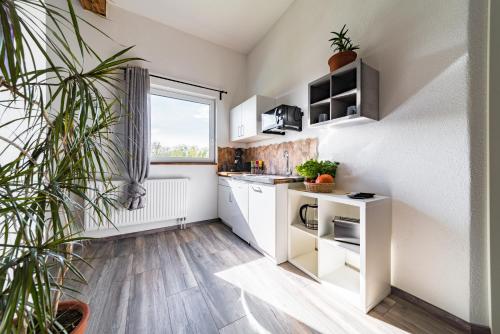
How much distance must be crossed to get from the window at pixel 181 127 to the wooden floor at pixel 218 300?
1.48m

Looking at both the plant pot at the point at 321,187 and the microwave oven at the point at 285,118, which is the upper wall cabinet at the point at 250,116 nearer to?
the microwave oven at the point at 285,118

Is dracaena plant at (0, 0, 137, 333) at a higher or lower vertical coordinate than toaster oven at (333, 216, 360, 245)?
higher

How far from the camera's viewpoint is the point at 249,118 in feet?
9.13

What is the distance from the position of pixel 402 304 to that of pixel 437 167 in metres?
1.01

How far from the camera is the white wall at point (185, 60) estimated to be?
251 cm

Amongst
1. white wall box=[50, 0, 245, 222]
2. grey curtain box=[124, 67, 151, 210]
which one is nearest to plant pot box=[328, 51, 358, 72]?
white wall box=[50, 0, 245, 222]

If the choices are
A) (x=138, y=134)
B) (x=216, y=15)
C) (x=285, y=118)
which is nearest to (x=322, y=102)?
(x=285, y=118)

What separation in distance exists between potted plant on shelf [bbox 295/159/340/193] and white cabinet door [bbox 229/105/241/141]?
1.55 m

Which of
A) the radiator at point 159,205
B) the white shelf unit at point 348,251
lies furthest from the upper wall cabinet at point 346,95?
the radiator at point 159,205

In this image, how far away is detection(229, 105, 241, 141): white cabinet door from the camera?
121 inches

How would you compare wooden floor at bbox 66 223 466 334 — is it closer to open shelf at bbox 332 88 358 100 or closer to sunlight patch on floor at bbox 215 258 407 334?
sunlight patch on floor at bbox 215 258 407 334

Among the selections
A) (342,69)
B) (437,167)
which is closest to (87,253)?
(342,69)

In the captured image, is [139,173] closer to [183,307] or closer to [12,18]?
[183,307]

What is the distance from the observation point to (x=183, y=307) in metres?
1.32
